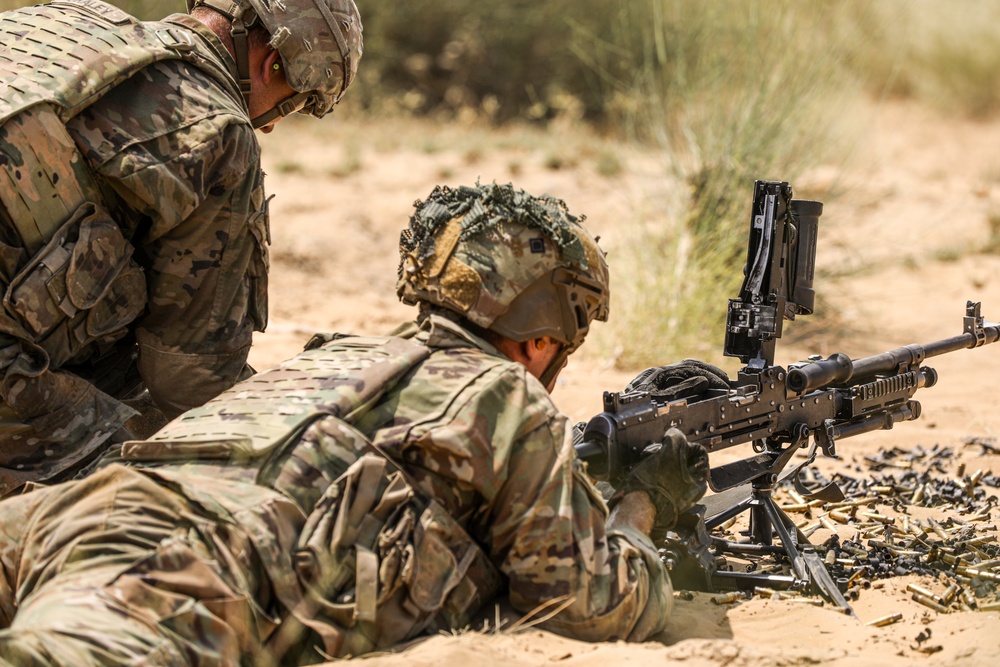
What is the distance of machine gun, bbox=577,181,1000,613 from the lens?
3.88 m

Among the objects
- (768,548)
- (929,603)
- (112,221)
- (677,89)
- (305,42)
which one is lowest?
(929,603)

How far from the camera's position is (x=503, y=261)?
3193 mm

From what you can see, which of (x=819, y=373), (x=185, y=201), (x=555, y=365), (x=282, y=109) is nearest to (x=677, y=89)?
(x=282, y=109)

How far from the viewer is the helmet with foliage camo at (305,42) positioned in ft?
14.4

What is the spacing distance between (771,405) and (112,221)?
2.37 m

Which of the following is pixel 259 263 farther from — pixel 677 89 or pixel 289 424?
pixel 677 89

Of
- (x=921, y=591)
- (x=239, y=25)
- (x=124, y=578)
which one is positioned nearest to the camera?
(x=124, y=578)

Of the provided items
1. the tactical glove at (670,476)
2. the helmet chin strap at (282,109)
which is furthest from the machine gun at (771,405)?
the helmet chin strap at (282,109)

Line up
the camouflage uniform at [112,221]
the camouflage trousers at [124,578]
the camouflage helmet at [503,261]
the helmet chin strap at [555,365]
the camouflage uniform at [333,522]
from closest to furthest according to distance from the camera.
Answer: the camouflage trousers at [124,578]
the camouflage uniform at [333,522]
the camouflage helmet at [503,261]
the helmet chin strap at [555,365]
the camouflage uniform at [112,221]

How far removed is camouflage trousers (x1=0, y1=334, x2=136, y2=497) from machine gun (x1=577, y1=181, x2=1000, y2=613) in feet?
6.37

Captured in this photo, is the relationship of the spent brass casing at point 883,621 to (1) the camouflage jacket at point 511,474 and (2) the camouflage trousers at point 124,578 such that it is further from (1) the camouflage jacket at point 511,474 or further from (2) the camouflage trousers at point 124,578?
(2) the camouflage trousers at point 124,578

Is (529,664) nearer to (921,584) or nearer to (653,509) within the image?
(653,509)

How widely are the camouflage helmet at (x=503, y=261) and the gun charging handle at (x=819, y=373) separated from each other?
1.15 meters

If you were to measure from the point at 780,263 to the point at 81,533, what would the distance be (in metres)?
2.63
